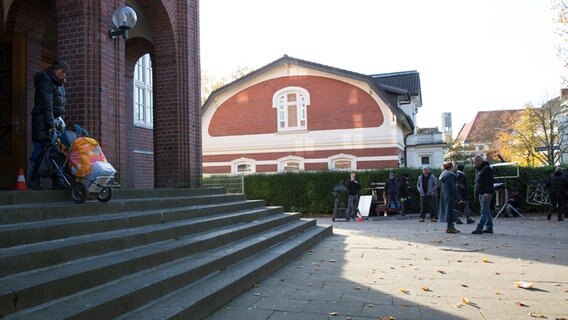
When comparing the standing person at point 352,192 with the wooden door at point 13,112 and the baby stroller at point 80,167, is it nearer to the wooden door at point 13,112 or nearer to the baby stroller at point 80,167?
the wooden door at point 13,112

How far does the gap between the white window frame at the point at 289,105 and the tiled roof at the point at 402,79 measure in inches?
357

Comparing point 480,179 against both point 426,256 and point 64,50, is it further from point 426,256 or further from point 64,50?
point 64,50

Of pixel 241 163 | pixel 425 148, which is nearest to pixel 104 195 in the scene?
pixel 241 163

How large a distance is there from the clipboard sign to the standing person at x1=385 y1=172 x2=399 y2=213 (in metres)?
0.69

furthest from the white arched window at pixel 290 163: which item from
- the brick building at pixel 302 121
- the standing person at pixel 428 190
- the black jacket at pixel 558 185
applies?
the black jacket at pixel 558 185

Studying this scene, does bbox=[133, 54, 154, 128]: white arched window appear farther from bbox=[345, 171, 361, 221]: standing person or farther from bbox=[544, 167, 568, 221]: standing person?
bbox=[544, 167, 568, 221]: standing person

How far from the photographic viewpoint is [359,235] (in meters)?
12.7

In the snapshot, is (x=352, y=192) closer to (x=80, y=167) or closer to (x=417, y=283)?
(x=417, y=283)

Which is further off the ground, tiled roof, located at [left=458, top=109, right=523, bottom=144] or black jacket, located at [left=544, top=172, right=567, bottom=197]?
tiled roof, located at [left=458, top=109, right=523, bottom=144]

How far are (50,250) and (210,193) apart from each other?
21.2ft

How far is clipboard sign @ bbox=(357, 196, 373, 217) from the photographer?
19.1m

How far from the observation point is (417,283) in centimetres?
658

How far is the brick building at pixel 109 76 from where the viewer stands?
834 centimetres

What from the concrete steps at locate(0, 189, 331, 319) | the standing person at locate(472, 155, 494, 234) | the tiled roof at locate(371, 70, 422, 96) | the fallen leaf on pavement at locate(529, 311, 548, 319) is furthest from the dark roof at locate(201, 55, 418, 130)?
the fallen leaf on pavement at locate(529, 311, 548, 319)
